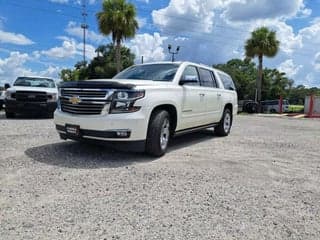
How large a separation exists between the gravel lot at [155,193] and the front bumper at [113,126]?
Result: 42 cm

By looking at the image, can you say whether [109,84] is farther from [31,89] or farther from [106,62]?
[106,62]

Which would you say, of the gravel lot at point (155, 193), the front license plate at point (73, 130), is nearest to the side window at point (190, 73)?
the gravel lot at point (155, 193)

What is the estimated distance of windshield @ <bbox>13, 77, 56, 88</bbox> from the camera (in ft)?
40.7

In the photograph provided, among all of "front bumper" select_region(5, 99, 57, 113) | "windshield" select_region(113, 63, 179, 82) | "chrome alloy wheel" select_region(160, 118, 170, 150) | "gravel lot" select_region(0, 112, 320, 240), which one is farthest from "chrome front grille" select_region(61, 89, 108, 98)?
"front bumper" select_region(5, 99, 57, 113)

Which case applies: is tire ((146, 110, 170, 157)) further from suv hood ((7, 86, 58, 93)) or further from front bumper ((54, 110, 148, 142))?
suv hood ((7, 86, 58, 93))

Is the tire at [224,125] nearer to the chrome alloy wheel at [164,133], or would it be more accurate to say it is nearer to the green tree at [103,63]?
the chrome alloy wheel at [164,133]

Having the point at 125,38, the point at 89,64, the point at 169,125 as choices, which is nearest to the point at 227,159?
the point at 169,125

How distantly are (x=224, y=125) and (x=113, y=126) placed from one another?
14.6ft

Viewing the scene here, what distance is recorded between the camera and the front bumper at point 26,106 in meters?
11.3

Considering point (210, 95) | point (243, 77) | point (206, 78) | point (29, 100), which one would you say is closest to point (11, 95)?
point (29, 100)

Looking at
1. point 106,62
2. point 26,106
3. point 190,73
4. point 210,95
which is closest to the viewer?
point 190,73

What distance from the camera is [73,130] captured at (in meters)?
5.45

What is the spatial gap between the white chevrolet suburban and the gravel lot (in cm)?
43

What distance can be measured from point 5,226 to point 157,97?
10.6 feet
